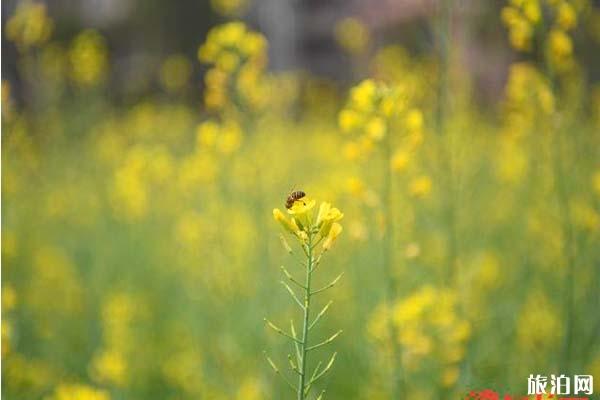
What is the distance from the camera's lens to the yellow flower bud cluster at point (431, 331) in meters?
2.59

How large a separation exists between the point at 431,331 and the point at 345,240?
1.72 meters

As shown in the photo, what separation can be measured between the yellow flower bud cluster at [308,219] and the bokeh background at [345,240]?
2.92ft

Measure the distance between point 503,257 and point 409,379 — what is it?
1385mm

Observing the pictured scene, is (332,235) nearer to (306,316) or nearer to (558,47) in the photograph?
(306,316)

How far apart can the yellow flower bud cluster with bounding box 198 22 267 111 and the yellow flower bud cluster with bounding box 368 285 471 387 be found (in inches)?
40.1

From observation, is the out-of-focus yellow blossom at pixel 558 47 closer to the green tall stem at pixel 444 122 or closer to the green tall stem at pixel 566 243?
Result: the green tall stem at pixel 566 243

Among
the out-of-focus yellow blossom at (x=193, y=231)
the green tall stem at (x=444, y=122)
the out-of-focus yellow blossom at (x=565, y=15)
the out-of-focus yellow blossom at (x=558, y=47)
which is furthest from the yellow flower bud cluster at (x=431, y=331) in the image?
the out-of-focus yellow blossom at (x=193, y=231)

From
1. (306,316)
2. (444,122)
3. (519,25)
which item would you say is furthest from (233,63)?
(306,316)

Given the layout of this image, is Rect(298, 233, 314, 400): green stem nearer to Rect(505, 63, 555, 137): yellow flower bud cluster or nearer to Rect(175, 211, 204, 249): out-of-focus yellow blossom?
Rect(505, 63, 555, 137): yellow flower bud cluster

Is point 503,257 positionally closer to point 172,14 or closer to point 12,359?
Answer: point 12,359

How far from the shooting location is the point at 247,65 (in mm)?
3055

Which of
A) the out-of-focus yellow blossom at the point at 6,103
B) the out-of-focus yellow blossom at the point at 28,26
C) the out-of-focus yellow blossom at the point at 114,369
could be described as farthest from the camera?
the out-of-focus yellow blossom at the point at 28,26

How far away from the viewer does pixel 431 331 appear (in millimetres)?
2816

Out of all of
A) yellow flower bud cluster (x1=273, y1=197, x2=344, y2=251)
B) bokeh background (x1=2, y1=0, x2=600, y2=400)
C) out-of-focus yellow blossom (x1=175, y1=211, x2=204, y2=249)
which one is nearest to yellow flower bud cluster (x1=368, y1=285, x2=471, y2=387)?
bokeh background (x1=2, y1=0, x2=600, y2=400)
